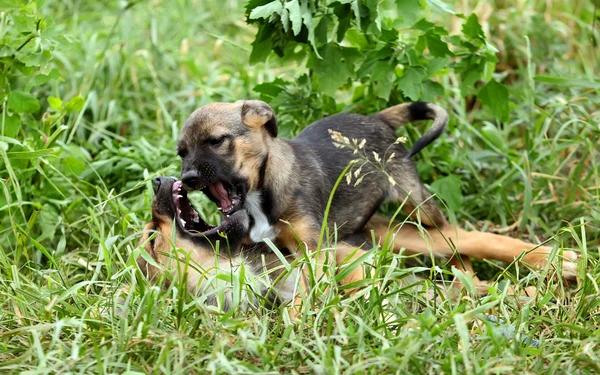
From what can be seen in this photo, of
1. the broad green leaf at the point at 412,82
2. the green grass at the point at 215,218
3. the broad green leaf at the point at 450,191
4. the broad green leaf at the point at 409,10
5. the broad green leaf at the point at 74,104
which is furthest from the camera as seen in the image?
the broad green leaf at the point at 450,191

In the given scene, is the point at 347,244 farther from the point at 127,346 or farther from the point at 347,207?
the point at 127,346

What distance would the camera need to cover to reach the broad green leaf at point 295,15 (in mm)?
4828

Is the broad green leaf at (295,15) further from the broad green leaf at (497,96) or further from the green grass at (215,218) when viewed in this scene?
the broad green leaf at (497,96)

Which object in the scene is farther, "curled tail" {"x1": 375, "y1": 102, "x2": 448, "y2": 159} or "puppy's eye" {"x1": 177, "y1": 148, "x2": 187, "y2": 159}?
"curled tail" {"x1": 375, "y1": 102, "x2": 448, "y2": 159}

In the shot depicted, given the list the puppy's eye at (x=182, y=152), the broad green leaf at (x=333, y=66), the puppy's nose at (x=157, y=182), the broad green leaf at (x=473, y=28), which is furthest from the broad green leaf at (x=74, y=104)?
the broad green leaf at (x=473, y=28)

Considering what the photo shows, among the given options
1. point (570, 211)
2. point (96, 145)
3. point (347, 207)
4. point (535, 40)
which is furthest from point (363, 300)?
point (535, 40)

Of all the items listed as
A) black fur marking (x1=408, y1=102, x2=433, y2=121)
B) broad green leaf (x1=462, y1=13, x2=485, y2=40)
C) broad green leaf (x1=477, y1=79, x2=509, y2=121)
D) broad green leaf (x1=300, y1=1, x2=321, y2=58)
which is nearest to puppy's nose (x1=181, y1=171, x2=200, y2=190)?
broad green leaf (x1=300, y1=1, x2=321, y2=58)

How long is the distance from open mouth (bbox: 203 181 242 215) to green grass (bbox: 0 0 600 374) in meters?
0.54

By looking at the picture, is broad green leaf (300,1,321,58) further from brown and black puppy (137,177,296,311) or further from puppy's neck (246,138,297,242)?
brown and black puppy (137,177,296,311)

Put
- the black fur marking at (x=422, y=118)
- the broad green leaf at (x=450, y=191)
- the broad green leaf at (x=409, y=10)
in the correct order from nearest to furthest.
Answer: the broad green leaf at (x=409, y=10)
the black fur marking at (x=422, y=118)
the broad green leaf at (x=450, y=191)

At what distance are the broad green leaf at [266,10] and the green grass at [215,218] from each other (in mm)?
1124

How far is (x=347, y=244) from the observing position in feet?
17.3

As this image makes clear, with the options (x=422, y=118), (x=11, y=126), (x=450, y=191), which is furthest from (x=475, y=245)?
(x=11, y=126)

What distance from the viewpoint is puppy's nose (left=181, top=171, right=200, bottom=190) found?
4.63 m
